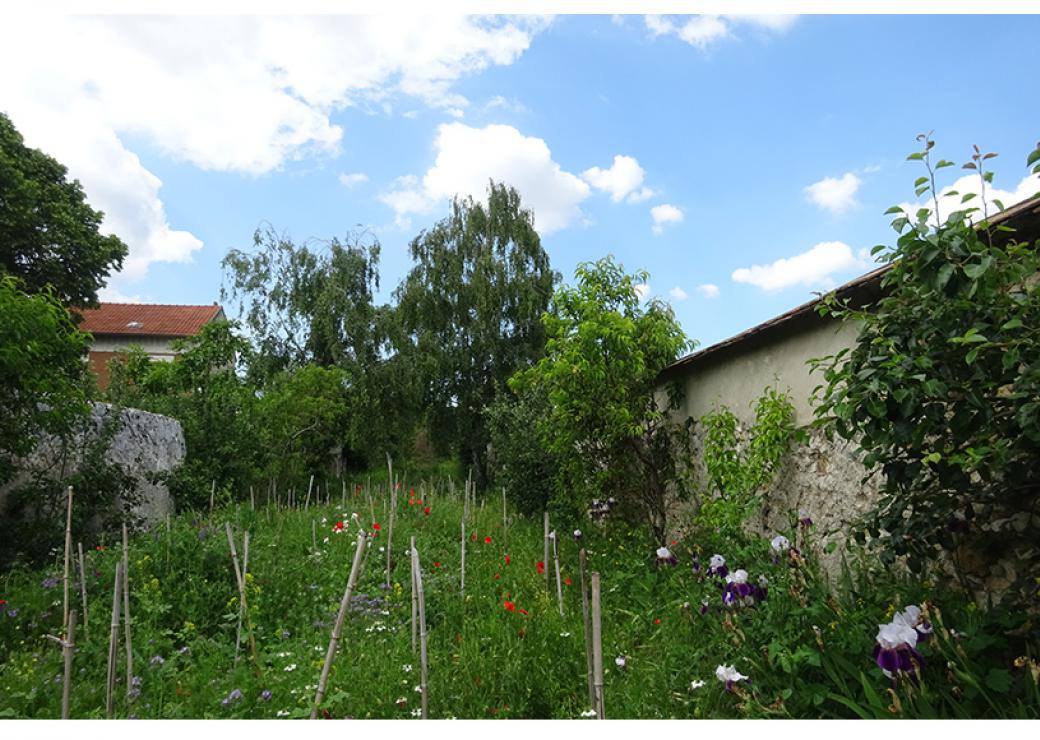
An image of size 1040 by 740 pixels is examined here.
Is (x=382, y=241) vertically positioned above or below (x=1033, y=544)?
above

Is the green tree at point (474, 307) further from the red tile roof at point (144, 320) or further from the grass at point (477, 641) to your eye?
the red tile roof at point (144, 320)

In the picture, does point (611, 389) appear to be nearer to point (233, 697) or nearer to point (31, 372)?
point (233, 697)

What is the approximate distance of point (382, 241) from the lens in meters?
17.0

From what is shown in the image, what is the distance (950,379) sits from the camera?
7.96 ft

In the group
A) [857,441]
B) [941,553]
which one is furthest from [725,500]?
[941,553]

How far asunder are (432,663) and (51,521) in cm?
486

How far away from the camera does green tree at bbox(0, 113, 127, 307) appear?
1262 centimetres

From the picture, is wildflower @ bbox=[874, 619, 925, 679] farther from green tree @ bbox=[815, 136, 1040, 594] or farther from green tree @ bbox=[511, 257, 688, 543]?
green tree @ bbox=[511, 257, 688, 543]

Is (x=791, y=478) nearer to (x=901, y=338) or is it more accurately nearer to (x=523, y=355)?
(x=901, y=338)

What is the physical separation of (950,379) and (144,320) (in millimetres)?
27953

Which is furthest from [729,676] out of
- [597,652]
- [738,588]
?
[597,652]

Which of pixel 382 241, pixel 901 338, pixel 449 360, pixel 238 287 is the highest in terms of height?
pixel 382 241

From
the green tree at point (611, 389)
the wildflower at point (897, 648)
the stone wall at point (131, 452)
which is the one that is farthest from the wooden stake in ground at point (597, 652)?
the stone wall at point (131, 452)

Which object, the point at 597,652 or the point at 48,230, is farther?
the point at 48,230
